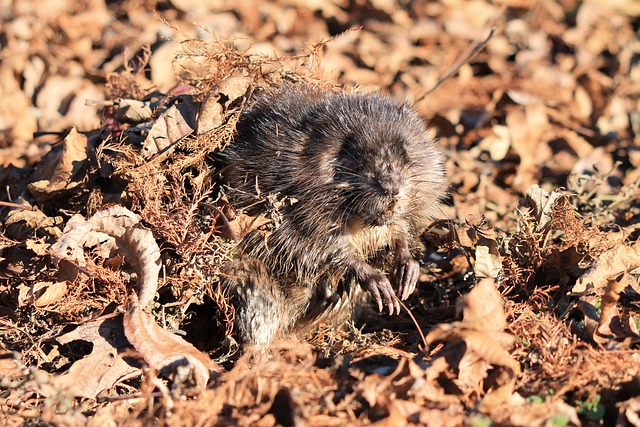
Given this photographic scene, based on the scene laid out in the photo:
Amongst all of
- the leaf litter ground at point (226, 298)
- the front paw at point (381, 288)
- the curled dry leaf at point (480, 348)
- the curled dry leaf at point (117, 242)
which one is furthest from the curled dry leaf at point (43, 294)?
the curled dry leaf at point (480, 348)

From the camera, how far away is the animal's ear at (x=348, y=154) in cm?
398

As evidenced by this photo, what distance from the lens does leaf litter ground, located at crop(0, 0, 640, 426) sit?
121 inches

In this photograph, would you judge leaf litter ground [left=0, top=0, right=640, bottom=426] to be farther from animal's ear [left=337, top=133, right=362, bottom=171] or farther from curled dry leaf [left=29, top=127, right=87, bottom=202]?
animal's ear [left=337, top=133, right=362, bottom=171]

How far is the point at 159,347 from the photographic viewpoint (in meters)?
3.60

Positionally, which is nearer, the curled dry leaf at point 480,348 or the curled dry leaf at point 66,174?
the curled dry leaf at point 480,348

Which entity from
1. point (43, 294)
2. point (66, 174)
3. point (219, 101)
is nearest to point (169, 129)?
point (219, 101)

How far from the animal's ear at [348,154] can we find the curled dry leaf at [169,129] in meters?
0.89

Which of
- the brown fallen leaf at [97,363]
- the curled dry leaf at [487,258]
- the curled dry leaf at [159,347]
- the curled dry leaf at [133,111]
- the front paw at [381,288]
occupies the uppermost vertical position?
the curled dry leaf at [133,111]

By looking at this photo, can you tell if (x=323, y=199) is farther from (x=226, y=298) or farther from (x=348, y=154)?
(x=226, y=298)

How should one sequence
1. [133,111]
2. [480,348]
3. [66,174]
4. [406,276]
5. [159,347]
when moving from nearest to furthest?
[480,348] < [159,347] < [406,276] < [66,174] < [133,111]

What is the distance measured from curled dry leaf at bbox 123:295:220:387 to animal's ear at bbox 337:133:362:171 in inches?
50.8

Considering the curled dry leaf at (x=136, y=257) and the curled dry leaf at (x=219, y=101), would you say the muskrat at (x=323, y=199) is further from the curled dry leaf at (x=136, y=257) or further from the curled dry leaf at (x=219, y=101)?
the curled dry leaf at (x=136, y=257)

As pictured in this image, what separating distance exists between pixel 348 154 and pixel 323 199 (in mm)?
293

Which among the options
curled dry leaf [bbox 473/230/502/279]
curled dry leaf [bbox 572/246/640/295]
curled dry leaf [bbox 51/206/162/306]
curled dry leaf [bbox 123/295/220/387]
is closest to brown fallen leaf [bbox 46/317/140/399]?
curled dry leaf [bbox 123/295/220/387]
